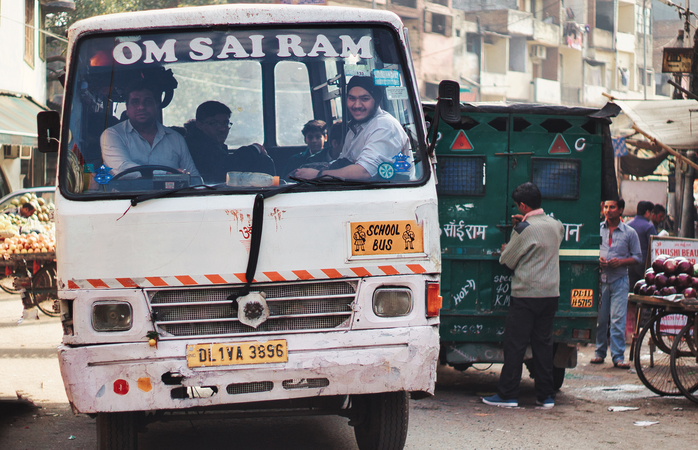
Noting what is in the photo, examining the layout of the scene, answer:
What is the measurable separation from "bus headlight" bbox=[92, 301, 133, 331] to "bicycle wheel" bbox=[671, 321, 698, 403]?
4.85 meters

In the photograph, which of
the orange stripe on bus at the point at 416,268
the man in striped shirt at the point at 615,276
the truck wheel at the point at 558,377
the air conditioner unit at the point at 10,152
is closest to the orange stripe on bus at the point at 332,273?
the orange stripe on bus at the point at 416,268

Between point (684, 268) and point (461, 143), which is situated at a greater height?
point (461, 143)

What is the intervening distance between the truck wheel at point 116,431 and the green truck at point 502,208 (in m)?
3.36

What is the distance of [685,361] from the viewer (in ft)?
23.5

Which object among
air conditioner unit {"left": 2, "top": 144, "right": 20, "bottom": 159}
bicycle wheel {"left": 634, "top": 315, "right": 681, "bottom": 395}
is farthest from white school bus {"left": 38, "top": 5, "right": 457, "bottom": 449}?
air conditioner unit {"left": 2, "top": 144, "right": 20, "bottom": 159}

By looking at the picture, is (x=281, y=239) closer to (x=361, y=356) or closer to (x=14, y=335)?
(x=361, y=356)

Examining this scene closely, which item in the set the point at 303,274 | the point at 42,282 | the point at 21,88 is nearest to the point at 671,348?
the point at 303,274

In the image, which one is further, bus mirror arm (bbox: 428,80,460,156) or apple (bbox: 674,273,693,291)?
apple (bbox: 674,273,693,291)

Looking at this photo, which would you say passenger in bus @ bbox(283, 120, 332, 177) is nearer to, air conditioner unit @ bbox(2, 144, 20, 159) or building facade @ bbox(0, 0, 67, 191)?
building facade @ bbox(0, 0, 67, 191)

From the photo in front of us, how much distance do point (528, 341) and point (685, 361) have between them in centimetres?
149

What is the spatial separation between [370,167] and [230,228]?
2.69 ft

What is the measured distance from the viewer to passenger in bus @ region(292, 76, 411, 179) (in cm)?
436

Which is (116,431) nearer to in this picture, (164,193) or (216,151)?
(164,193)

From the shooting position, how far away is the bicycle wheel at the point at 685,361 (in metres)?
7.01
